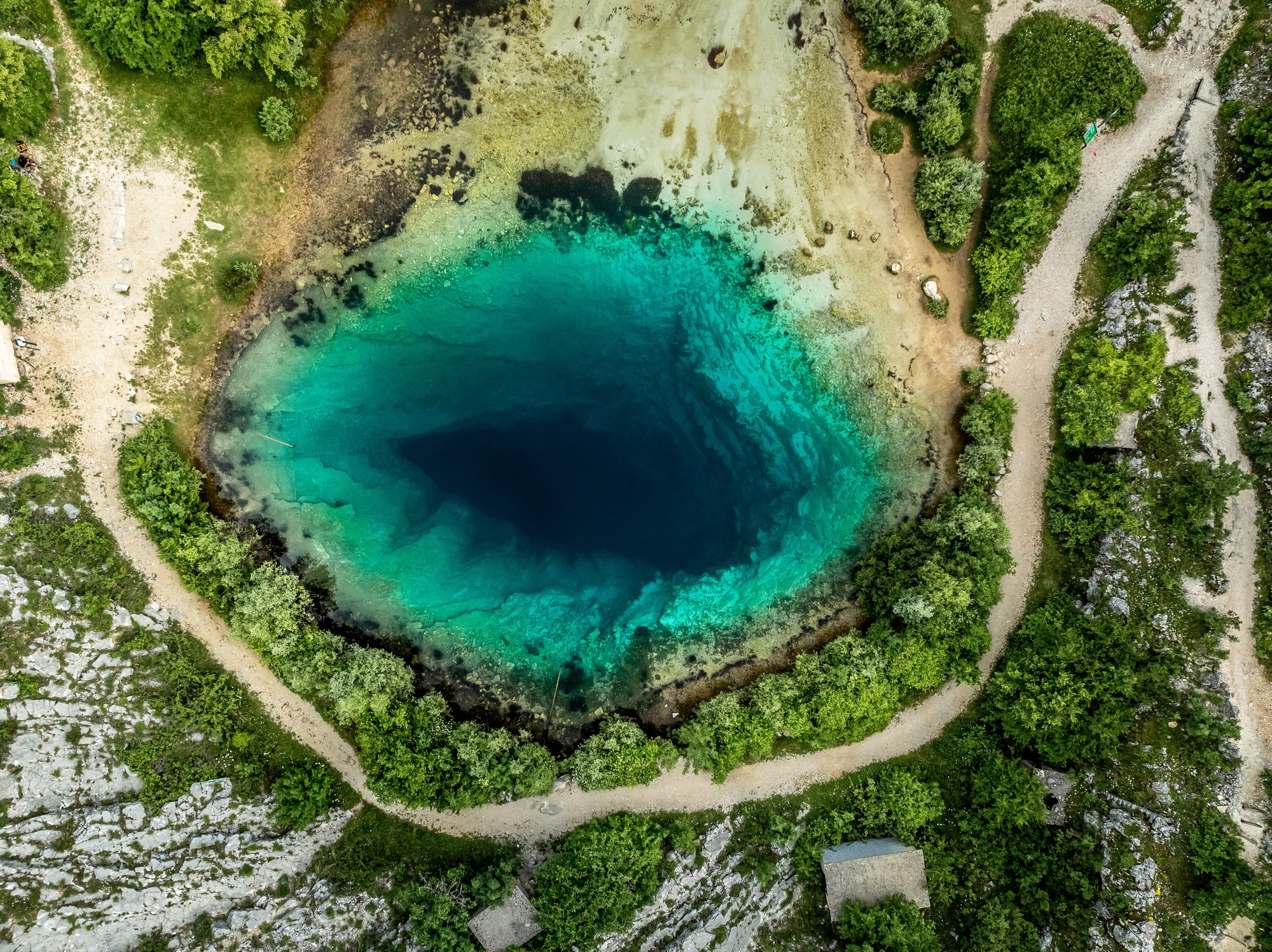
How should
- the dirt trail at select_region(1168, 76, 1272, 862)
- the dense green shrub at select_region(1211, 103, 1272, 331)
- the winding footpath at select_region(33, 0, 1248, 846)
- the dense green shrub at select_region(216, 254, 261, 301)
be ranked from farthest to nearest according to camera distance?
the dense green shrub at select_region(216, 254, 261, 301)
the winding footpath at select_region(33, 0, 1248, 846)
the dense green shrub at select_region(1211, 103, 1272, 331)
the dirt trail at select_region(1168, 76, 1272, 862)

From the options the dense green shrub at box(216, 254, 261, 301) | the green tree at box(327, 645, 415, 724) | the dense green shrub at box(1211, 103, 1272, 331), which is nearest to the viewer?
the dense green shrub at box(1211, 103, 1272, 331)

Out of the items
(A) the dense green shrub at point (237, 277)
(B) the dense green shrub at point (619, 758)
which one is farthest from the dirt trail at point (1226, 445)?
(A) the dense green shrub at point (237, 277)

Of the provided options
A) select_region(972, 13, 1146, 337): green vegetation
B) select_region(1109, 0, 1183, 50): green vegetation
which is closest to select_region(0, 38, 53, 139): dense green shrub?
select_region(972, 13, 1146, 337): green vegetation

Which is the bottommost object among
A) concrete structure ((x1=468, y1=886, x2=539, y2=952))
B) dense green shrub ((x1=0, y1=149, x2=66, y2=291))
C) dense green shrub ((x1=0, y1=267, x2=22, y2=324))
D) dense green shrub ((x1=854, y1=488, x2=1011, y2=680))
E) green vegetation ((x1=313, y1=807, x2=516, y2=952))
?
concrete structure ((x1=468, y1=886, x2=539, y2=952))

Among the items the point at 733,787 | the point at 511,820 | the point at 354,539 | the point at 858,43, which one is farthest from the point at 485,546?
the point at 858,43

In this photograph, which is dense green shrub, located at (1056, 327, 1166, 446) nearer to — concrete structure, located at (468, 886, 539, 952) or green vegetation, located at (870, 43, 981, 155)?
green vegetation, located at (870, 43, 981, 155)

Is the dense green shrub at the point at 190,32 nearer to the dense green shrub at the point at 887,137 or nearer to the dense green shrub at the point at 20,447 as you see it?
the dense green shrub at the point at 20,447
